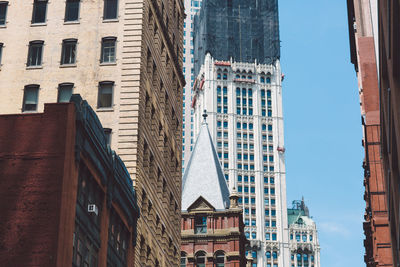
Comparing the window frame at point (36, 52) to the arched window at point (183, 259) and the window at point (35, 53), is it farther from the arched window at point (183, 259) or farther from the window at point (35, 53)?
the arched window at point (183, 259)

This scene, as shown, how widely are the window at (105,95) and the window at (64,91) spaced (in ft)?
6.24

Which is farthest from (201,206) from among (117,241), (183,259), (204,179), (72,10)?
(117,241)

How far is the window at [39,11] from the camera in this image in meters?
52.2

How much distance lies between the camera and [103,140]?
3919cm

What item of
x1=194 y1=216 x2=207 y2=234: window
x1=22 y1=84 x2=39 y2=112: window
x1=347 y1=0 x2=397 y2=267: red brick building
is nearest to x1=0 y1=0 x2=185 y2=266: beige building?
x1=22 y1=84 x2=39 y2=112: window

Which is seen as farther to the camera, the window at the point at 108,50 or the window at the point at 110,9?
the window at the point at 110,9

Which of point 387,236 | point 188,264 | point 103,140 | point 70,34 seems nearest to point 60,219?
point 103,140

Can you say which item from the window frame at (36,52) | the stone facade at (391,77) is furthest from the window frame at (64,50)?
the stone facade at (391,77)

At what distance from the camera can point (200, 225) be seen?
83.7m

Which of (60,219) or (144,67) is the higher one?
(144,67)

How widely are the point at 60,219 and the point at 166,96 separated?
1137 inches

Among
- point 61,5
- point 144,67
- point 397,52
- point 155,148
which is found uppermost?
point 61,5

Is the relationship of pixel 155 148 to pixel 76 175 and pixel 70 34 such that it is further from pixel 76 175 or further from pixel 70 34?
pixel 76 175

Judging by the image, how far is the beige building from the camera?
48.7m
